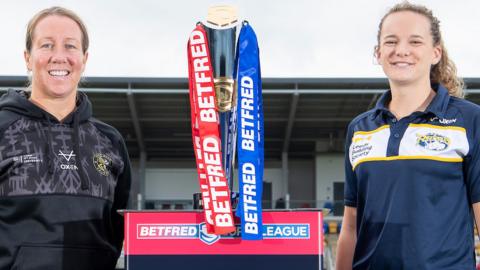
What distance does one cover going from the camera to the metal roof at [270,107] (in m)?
20.3

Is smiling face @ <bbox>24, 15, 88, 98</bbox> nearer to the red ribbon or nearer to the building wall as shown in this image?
the red ribbon

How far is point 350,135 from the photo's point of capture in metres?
2.97

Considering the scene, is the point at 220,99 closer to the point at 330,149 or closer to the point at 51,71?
the point at 51,71

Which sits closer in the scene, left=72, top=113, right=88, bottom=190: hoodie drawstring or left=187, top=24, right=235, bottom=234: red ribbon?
left=187, top=24, right=235, bottom=234: red ribbon

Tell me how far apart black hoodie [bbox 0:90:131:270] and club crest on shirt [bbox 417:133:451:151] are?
1.36 metres

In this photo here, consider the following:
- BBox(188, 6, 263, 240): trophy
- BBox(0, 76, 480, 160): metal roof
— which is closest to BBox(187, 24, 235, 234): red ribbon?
BBox(188, 6, 263, 240): trophy

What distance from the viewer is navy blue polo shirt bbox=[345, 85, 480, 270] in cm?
255

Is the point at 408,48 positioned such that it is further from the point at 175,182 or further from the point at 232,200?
the point at 175,182

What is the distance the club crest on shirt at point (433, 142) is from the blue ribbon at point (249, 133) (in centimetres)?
65

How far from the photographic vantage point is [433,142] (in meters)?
2.60

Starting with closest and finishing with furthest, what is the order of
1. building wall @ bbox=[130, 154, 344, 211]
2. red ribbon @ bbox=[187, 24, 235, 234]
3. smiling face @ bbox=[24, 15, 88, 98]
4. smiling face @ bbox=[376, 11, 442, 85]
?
1. red ribbon @ bbox=[187, 24, 235, 234]
2. smiling face @ bbox=[376, 11, 442, 85]
3. smiling face @ bbox=[24, 15, 88, 98]
4. building wall @ bbox=[130, 154, 344, 211]

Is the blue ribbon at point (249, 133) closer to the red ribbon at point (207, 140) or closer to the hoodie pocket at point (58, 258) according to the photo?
the red ribbon at point (207, 140)

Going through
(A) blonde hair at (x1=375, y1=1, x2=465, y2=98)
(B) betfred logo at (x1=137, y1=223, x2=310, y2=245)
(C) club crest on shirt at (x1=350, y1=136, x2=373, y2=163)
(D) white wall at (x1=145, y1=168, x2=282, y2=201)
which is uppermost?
(A) blonde hair at (x1=375, y1=1, x2=465, y2=98)

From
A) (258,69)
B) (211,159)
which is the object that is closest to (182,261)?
(211,159)
